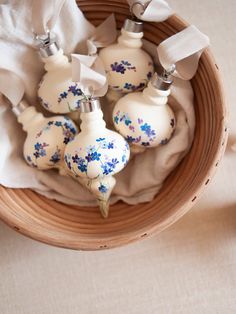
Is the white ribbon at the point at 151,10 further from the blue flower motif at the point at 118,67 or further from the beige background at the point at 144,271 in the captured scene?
the beige background at the point at 144,271

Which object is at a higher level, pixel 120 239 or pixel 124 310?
pixel 120 239

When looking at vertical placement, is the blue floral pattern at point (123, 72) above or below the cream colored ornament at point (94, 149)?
above

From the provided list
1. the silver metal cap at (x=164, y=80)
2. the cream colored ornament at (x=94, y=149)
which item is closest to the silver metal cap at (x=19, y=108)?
the cream colored ornament at (x=94, y=149)

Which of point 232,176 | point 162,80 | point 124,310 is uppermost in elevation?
point 162,80

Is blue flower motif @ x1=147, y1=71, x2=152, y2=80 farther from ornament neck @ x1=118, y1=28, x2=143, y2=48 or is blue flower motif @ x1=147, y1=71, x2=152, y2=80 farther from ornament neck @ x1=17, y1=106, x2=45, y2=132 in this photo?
ornament neck @ x1=17, y1=106, x2=45, y2=132

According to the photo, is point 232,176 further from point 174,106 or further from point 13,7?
point 13,7

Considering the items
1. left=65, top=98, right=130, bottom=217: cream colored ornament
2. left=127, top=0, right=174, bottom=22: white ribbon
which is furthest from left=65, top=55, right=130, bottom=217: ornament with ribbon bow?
left=127, top=0, right=174, bottom=22: white ribbon

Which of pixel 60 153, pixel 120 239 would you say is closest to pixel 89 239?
pixel 120 239
